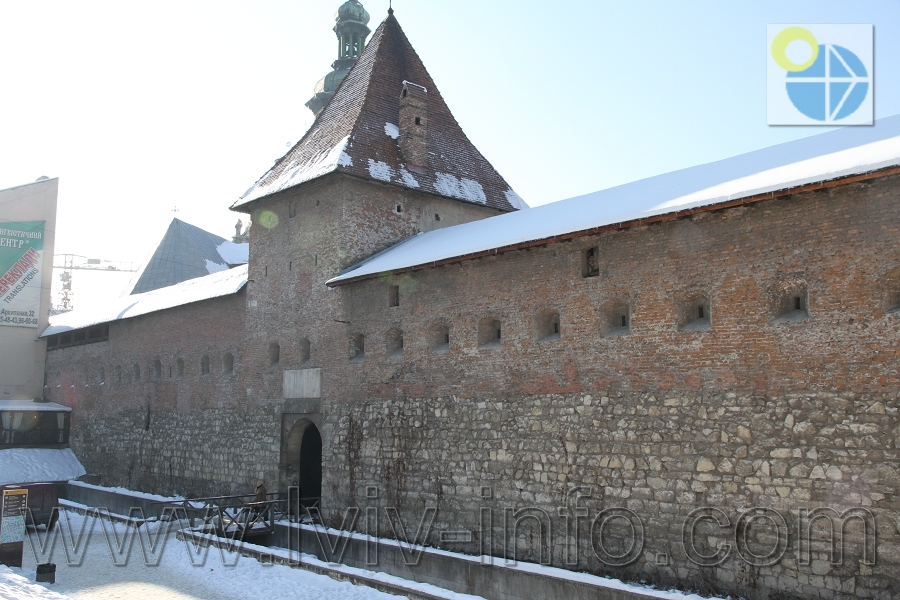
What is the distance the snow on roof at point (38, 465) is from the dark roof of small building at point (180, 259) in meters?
9.36

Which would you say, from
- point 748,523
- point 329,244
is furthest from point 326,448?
point 748,523

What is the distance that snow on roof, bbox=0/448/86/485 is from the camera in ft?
72.9

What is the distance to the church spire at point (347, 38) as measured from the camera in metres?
30.2

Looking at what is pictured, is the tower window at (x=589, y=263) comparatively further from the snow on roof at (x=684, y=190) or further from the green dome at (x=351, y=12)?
the green dome at (x=351, y=12)

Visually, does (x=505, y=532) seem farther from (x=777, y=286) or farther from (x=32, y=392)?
(x=32, y=392)

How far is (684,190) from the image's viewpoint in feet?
35.7

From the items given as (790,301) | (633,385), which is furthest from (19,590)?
(790,301)

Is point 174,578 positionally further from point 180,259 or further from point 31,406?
point 180,259

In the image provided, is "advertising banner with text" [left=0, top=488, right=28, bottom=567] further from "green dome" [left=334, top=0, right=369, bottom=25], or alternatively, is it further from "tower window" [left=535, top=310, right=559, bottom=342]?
"green dome" [left=334, top=0, right=369, bottom=25]

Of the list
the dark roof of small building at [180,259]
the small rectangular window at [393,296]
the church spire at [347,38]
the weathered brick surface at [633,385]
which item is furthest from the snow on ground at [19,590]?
the dark roof of small building at [180,259]

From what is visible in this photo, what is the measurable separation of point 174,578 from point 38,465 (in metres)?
13.9

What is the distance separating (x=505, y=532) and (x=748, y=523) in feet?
12.2

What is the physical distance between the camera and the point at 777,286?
9242 mm

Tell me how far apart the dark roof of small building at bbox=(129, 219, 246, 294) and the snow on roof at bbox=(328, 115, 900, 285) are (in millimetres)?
20086
